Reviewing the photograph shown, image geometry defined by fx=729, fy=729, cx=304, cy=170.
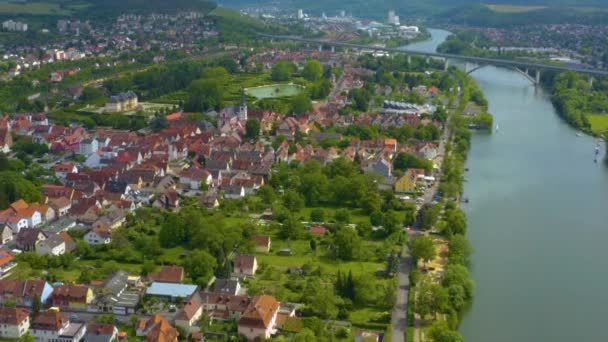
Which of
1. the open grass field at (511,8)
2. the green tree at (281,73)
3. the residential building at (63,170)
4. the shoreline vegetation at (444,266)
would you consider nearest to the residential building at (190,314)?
the shoreline vegetation at (444,266)

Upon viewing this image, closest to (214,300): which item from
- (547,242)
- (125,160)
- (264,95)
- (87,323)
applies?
(87,323)

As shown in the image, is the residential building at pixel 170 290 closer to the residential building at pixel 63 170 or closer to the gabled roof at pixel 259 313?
the gabled roof at pixel 259 313

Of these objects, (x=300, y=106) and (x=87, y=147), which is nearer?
(x=87, y=147)

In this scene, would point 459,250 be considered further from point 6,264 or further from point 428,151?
point 6,264

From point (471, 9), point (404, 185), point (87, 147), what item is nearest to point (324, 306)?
point (404, 185)

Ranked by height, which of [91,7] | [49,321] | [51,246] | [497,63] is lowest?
[497,63]
